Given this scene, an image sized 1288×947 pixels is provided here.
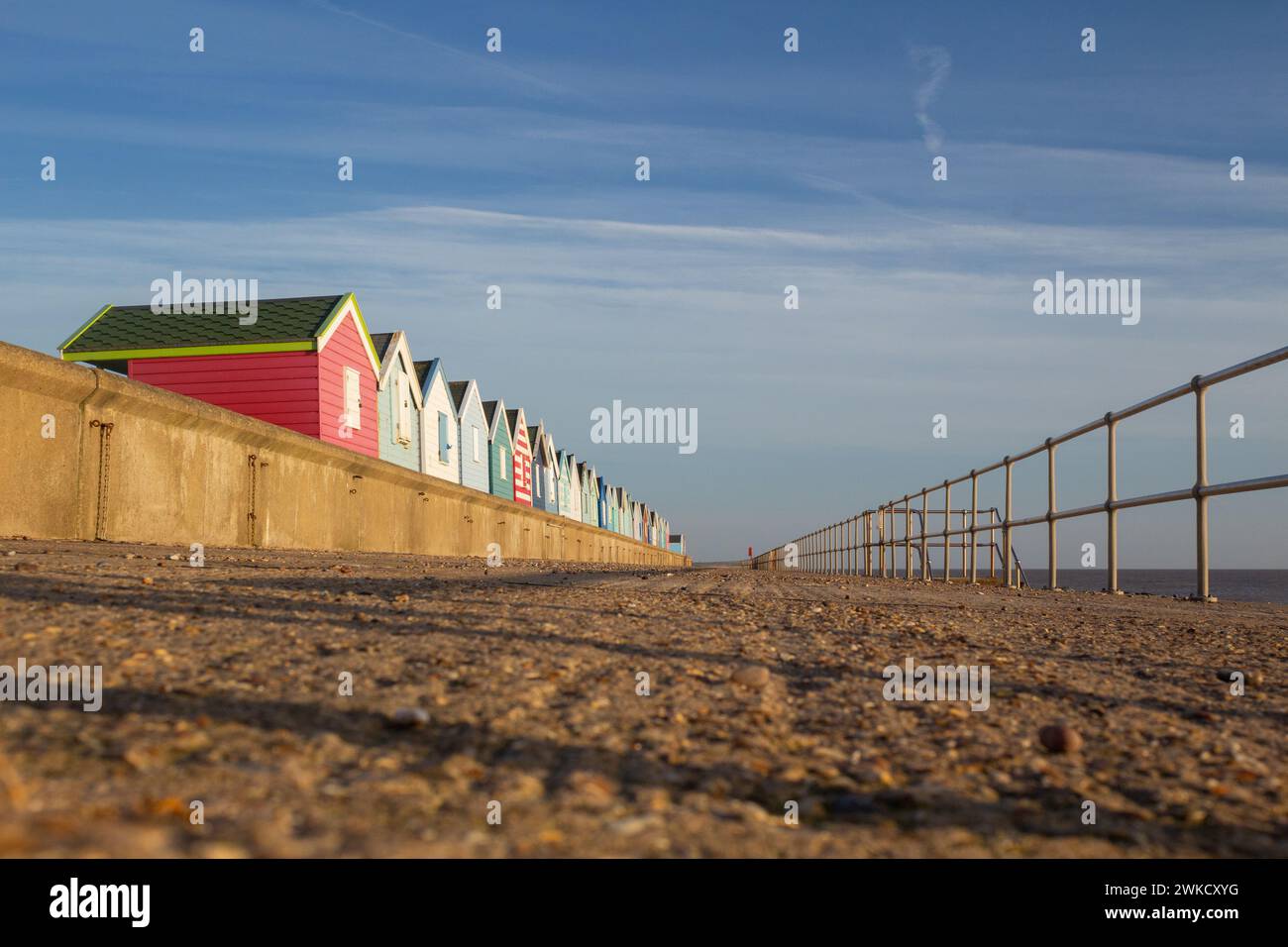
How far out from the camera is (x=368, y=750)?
5.89 feet

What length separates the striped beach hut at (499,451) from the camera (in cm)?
2686

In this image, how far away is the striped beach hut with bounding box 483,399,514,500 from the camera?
26.9m

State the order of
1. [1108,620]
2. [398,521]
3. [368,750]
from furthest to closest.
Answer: [398,521] → [1108,620] → [368,750]

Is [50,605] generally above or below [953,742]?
above

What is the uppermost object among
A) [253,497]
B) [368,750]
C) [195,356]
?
[195,356]

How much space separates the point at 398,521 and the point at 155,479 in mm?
5250

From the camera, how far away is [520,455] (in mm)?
30188

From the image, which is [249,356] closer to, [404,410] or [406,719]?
[404,410]

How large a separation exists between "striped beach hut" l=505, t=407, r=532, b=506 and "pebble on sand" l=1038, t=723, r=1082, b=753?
2681cm

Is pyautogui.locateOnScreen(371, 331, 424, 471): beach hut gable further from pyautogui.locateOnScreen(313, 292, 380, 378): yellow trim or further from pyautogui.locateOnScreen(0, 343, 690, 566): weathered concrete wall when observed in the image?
pyautogui.locateOnScreen(0, 343, 690, 566): weathered concrete wall

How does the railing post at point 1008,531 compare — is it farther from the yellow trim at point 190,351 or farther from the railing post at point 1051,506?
the yellow trim at point 190,351

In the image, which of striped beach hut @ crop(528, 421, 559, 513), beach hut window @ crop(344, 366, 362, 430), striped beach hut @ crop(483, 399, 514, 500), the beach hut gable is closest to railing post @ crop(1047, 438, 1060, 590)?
beach hut window @ crop(344, 366, 362, 430)

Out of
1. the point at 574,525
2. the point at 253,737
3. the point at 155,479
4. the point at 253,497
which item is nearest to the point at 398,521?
the point at 253,497
